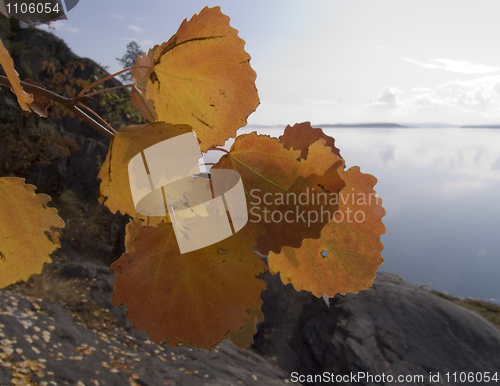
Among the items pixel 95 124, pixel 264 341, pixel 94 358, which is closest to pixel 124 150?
pixel 95 124

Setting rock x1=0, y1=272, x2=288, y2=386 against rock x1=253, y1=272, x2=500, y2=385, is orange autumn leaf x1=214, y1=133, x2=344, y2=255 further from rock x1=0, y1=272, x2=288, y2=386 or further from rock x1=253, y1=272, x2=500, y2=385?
rock x1=253, y1=272, x2=500, y2=385

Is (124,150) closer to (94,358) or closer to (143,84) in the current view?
(143,84)

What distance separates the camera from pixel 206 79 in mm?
182

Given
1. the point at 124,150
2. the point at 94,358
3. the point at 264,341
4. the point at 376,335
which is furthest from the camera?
the point at 264,341

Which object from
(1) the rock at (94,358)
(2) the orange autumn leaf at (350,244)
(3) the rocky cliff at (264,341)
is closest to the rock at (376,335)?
(3) the rocky cliff at (264,341)

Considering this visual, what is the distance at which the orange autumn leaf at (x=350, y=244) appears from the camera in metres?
0.17

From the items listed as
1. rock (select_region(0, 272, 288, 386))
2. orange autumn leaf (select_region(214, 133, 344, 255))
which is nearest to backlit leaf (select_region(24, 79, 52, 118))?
orange autumn leaf (select_region(214, 133, 344, 255))

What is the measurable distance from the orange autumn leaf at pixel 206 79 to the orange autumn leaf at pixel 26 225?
108mm

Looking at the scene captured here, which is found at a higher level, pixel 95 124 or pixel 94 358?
pixel 95 124

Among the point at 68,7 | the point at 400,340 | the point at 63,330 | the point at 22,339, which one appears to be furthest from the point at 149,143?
the point at 400,340

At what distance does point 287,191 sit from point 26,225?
18 centimetres

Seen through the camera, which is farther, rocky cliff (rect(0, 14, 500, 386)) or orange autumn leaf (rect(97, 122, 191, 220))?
rocky cliff (rect(0, 14, 500, 386))

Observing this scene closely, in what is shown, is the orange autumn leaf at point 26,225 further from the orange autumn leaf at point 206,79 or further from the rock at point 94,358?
the rock at point 94,358

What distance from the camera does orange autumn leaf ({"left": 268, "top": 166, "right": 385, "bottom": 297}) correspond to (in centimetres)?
17
